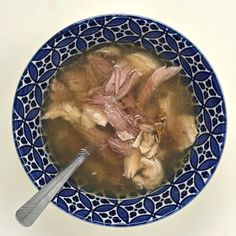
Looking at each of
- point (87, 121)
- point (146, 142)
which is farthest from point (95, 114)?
point (146, 142)

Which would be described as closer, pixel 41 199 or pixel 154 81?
pixel 41 199

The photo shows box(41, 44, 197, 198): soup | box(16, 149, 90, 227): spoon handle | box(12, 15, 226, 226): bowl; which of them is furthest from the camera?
box(41, 44, 197, 198): soup

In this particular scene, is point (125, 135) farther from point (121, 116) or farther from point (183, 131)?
point (183, 131)

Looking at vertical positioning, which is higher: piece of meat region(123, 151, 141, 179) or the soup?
the soup

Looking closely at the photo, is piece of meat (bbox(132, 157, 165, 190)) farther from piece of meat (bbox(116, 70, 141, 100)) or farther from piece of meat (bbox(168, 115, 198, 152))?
piece of meat (bbox(116, 70, 141, 100))

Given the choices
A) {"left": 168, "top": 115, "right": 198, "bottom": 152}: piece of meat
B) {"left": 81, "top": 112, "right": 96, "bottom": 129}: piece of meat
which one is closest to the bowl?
{"left": 168, "top": 115, "right": 198, "bottom": 152}: piece of meat

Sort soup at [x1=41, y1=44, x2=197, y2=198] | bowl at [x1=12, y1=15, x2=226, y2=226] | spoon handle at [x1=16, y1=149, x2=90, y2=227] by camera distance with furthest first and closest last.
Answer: soup at [x1=41, y1=44, x2=197, y2=198]
bowl at [x1=12, y1=15, x2=226, y2=226]
spoon handle at [x1=16, y1=149, x2=90, y2=227]

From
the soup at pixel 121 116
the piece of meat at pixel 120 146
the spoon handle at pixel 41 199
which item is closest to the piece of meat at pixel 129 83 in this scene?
the soup at pixel 121 116
